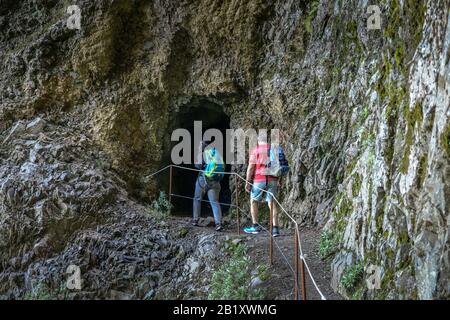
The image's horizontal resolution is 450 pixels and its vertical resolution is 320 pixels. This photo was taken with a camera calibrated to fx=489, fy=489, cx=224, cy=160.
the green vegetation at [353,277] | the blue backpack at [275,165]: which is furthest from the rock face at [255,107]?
the blue backpack at [275,165]

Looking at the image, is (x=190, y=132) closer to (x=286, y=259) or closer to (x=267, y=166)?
(x=267, y=166)

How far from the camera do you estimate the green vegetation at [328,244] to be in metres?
7.31

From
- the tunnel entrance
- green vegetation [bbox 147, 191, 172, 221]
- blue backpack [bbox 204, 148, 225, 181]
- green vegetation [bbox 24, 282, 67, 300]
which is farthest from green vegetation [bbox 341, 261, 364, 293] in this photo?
the tunnel entrance

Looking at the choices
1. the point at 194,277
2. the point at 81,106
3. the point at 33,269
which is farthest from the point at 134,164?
the point at 194,277

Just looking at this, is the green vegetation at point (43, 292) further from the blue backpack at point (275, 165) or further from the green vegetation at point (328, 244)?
the green vegetation at point (328, 244)

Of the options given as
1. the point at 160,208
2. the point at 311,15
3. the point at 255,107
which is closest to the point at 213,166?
the point at 160,208

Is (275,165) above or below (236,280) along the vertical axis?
above

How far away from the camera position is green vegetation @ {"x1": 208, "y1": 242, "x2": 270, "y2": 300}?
6531 millimetres

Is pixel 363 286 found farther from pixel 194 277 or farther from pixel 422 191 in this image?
pixel 194 277

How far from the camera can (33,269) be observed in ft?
27.4

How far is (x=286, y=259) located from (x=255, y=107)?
4728mm

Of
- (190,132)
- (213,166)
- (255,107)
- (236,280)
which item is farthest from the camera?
(190,132)

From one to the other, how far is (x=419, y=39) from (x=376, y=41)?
72.9 inches

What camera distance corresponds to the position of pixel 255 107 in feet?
36.6
